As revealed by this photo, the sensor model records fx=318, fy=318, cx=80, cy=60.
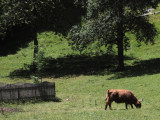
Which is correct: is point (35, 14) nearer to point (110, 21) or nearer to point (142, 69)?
point (110, 21)

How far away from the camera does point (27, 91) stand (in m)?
27.9

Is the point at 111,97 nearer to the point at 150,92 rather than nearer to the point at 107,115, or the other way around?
the point at 107,115

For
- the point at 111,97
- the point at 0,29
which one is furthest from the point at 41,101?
the point at 0,29

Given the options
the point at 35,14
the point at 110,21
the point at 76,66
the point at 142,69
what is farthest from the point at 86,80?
the point at 35,14

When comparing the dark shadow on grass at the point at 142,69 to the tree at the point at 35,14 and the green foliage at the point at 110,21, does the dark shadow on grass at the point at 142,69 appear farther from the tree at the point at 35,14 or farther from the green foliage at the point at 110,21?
the tree at the point at 35,14

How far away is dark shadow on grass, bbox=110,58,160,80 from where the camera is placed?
3794 centimetres

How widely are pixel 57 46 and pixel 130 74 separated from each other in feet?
76.3

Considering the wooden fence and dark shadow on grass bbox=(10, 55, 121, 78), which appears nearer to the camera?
the wooden fence

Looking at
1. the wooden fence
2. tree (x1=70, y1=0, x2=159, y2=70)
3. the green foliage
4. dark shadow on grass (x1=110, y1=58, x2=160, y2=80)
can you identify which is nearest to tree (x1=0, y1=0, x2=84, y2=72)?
the green foliage

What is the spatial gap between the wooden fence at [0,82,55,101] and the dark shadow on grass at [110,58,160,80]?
11122 mm

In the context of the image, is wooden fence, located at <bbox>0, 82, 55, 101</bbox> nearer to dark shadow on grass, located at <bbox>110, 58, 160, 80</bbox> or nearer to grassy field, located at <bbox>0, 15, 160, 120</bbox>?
grassy field, located at <bbox>0, 15, 160, 120</bbox>

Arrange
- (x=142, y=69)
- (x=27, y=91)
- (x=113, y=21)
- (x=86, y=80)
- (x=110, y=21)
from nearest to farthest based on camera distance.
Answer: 1. (x=27, y=91)
2. (x=86, y=80)
3. (x=113, y=21)
4. (x=110, y=21)
5. (x=142, y=69)

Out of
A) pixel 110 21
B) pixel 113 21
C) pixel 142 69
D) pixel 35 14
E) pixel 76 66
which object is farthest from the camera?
pixel 76 66

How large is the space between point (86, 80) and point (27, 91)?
39.2 feet
